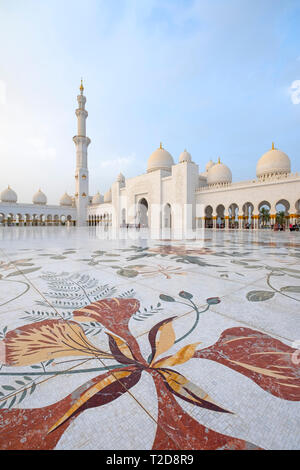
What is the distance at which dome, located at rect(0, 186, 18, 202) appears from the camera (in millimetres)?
23438

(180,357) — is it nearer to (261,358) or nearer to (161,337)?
Answer: (161,337)

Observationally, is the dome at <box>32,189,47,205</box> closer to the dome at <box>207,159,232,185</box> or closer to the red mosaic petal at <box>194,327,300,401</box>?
the dome at <box>207,159,232,185</box>

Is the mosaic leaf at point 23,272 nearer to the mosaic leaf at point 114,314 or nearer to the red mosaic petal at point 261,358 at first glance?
the mosaic leaf at point 114,314

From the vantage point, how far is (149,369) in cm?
58

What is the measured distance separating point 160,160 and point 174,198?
4.08m

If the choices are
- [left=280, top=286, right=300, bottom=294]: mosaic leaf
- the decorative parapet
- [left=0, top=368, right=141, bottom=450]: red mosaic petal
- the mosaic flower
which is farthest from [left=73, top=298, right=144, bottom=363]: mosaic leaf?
the decorative parapet

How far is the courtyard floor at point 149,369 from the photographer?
1.34 ft

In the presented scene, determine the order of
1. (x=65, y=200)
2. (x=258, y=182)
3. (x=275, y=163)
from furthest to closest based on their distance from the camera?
(x=65, y=200) → (x=275, y=163) → (x=258, y=182)

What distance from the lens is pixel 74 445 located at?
1.28 ft

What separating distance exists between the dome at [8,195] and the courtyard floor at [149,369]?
27.1 metres

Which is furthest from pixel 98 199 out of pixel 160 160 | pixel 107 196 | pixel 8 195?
pixel 160 160

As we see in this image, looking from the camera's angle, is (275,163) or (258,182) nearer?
(258,182)
